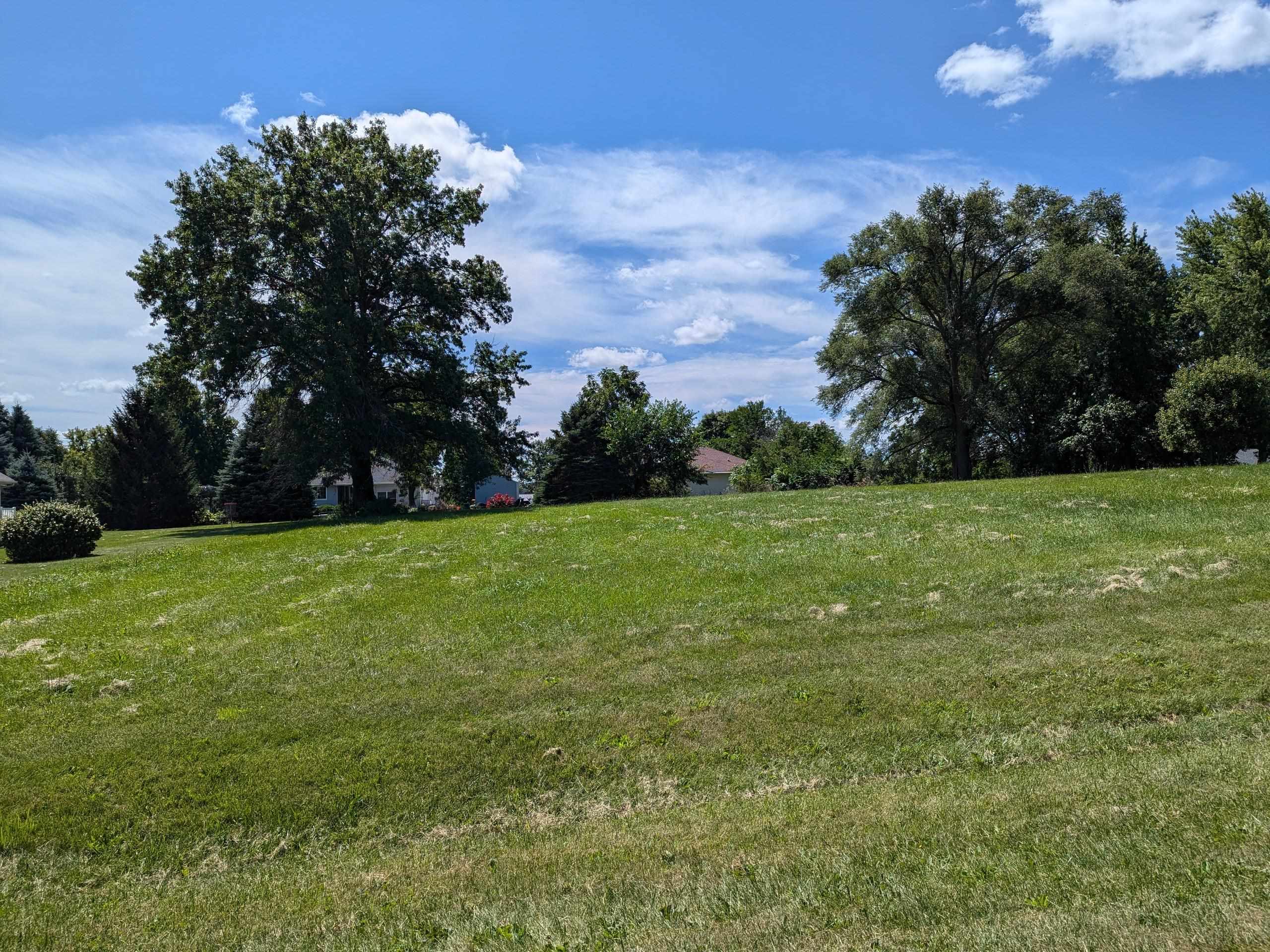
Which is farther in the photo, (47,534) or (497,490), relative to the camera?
(497,490)

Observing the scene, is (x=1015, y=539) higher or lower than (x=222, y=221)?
lower

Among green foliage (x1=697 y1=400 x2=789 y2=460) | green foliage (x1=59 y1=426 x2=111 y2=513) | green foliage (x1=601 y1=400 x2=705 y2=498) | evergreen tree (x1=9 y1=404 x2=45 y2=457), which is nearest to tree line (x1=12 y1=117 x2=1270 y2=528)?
green foliage (x1=601 y1=400 x2=705 y2=498)

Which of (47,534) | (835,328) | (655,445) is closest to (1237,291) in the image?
(835,328)

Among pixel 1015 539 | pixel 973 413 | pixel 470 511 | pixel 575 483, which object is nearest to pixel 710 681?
pixel 1015 539

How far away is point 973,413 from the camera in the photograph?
3425cm

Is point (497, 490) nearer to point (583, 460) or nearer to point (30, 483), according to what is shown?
point (583, 460)

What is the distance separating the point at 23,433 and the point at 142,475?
217 ft

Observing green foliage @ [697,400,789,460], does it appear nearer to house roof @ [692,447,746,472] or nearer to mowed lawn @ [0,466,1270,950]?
A: house roof @ [692,447,746,472]

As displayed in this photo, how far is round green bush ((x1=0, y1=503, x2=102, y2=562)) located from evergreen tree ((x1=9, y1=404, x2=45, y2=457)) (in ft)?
274

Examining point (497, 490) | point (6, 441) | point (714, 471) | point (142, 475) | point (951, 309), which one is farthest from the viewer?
point (6, 441)

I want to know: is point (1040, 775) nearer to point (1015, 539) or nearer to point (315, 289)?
point (1015, 539)

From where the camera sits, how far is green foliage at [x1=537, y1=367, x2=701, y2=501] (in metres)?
41.2

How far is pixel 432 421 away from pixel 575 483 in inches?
568

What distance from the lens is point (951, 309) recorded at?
34344 mm
